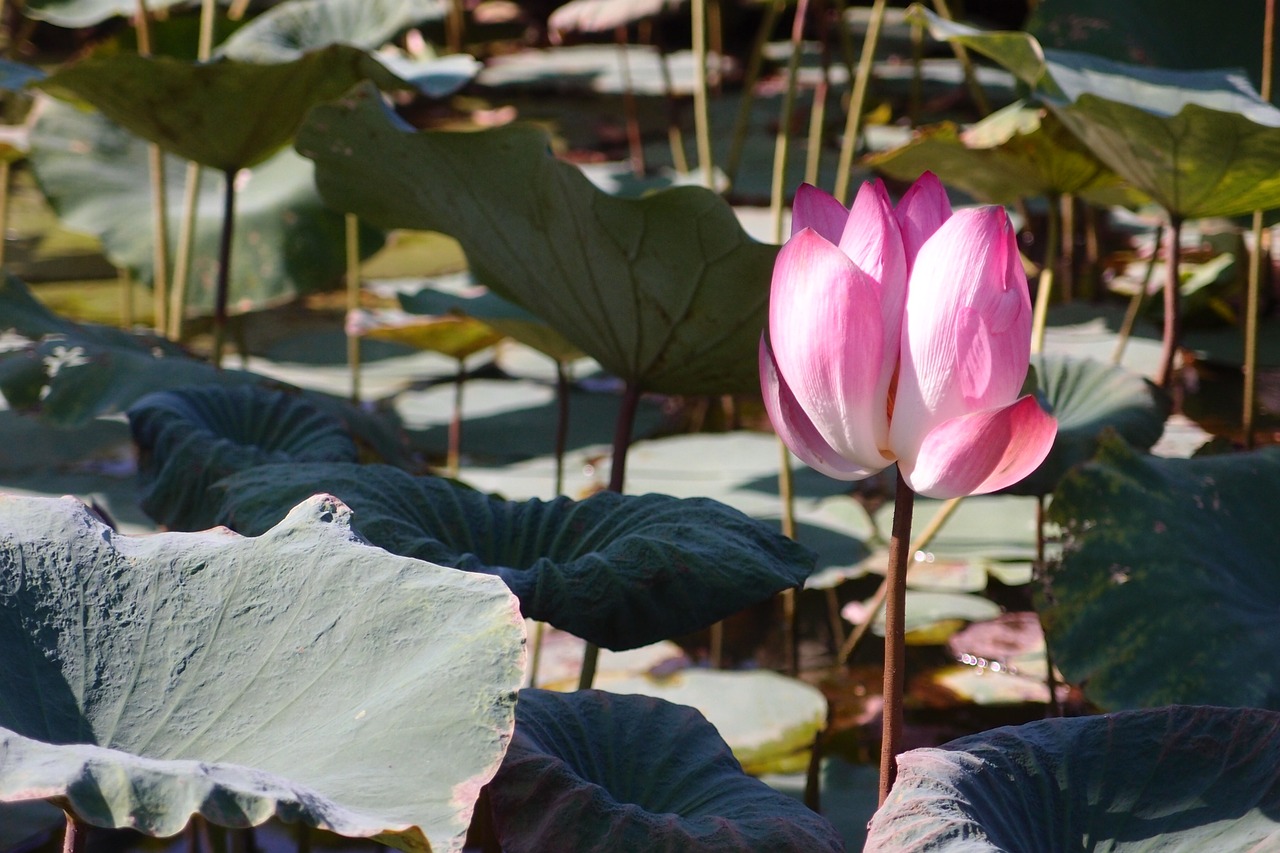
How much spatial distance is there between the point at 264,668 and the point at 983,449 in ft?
1.19

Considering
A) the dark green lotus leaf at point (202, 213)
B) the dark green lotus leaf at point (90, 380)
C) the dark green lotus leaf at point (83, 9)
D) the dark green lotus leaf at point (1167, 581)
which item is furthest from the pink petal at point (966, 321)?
the dark green lotus leaf at point (83, 9)

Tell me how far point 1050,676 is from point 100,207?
6.53 ft

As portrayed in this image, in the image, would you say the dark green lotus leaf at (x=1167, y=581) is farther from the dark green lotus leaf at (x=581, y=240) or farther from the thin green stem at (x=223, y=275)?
the thin green stem at (x=223, y=275)

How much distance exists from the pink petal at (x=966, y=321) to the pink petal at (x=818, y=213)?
0.09m

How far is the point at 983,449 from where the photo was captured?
0.55 meters

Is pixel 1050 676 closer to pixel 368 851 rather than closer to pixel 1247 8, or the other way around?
pixel 368 851

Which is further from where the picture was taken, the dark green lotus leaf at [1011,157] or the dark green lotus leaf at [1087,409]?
the dark green lotus leaf at [1011,157]

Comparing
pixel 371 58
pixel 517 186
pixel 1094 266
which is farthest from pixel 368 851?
pixel 1094 266

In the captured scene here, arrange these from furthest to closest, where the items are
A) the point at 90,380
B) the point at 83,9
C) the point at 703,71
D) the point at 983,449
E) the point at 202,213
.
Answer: the point at 83,9 < the point at 202,213 < the point at 703,71 < the point at 90,380 < the point at 983,449

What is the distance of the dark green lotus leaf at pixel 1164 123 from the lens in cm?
118

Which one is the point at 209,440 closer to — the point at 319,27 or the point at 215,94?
the point at 215,94

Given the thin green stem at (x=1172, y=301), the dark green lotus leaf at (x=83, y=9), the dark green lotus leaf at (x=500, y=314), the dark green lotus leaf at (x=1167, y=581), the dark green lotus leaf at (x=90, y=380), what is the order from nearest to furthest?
the dark green lotus leaf at (x=1167, y=581) → the dark green lotus leaf at (x=90, y=380) → the thin green stem at (x=1172, y=301) → the dark green lotus leaf at (x=500, y=314) → the dark green lotus leaf at (x=83, y=9)

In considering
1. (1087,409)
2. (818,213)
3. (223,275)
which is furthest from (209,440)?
(1087,409)

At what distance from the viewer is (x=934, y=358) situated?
564 millimetres
